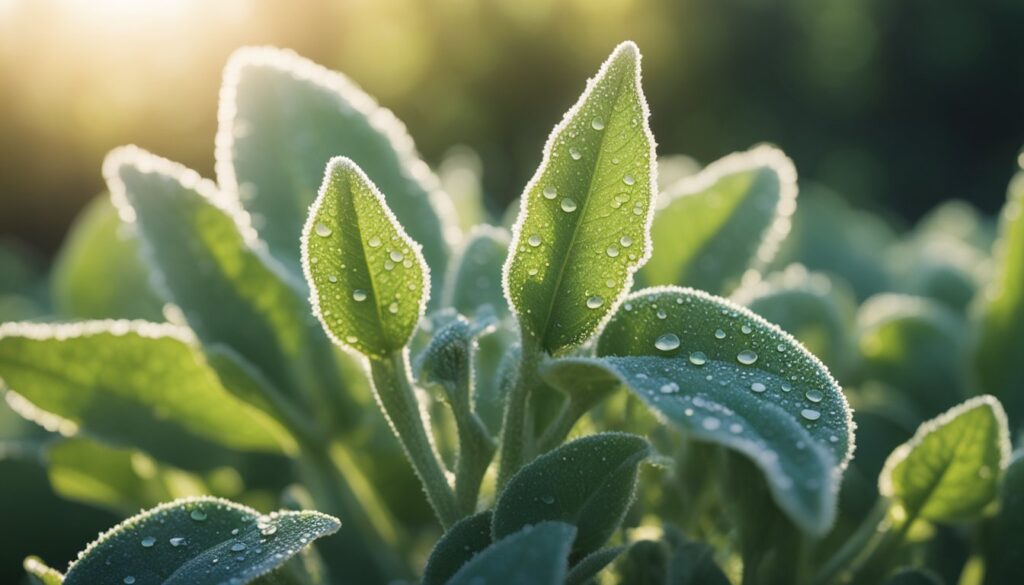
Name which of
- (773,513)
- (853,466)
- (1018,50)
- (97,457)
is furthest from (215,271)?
(1018,50)

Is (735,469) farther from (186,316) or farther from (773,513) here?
(186,316)

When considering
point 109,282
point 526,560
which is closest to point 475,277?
point 526,560

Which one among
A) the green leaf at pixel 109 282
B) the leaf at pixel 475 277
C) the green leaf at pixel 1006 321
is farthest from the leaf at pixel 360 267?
the green leaf at pixel 109 282

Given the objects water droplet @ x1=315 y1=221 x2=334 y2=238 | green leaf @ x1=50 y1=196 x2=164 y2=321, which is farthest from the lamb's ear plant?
green leaf @ x1=50 y1=196 x2=164 y2=321

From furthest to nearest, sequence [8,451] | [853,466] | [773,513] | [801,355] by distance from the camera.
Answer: [8,451], [853,466], [773,513], [801,355]

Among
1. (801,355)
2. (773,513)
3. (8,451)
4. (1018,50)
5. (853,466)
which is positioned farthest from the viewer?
(1018,50)

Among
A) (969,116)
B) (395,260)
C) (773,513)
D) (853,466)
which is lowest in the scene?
(969,116)

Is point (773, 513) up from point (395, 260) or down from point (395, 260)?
down

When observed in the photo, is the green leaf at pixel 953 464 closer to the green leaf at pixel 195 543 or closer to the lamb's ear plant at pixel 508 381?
the lamb's ear plant at pixel 508 381
